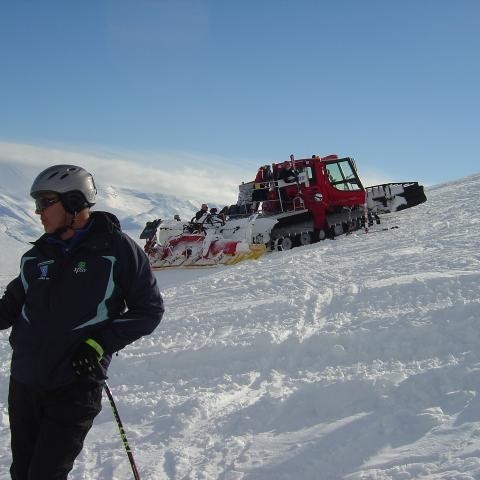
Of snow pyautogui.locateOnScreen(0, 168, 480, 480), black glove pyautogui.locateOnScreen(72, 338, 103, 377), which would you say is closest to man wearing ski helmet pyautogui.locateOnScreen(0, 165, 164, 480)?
black glove pyautogui.locateOnScreen(72, 338, 103, 377)

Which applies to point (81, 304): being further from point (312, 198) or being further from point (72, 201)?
point (312, 198)

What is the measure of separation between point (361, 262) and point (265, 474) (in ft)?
22.8

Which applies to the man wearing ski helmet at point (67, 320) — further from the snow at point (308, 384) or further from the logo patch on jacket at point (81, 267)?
the snow at point (308, 384)

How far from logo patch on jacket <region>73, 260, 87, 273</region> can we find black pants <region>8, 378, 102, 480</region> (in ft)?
1.70

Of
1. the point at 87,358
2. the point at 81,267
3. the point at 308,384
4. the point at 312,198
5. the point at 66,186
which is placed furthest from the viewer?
the point at 312,198

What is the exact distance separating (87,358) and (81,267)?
1.37ft

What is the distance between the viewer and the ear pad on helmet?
276cm

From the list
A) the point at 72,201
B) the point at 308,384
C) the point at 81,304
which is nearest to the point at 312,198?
the point at 308,384

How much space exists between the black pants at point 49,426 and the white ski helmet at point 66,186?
87 centimetres

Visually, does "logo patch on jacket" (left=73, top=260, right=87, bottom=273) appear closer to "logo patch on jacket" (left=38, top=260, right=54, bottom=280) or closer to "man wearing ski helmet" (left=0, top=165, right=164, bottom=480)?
"man wearing ski helmet" (left=0, top=165, right=164, bottom=480)

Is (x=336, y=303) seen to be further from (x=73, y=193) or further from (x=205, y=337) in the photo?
(x=73, y=193)

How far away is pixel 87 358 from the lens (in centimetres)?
250

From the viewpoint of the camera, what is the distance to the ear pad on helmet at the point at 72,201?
2762 mm

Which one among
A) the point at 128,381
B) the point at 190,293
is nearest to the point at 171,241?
the point at 190,293
